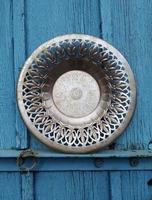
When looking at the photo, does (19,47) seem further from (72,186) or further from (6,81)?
(72,186)

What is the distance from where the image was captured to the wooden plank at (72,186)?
5.39 feet

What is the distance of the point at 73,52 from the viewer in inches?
65.1

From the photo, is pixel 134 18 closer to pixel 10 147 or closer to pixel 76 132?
pixel 76 132

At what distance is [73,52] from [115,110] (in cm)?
22

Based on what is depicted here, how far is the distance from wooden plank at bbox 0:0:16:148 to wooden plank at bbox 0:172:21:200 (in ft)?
0.29

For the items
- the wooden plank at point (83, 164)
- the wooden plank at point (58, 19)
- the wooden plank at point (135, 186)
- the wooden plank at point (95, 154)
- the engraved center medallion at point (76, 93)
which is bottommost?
the wooden plank at point (135, 186)

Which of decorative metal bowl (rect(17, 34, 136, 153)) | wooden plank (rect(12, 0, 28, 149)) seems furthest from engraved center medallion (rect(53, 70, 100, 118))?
wooden plank (rect(12, 0, 28, 149))

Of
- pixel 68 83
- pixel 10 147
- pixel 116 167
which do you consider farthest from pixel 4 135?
pixel 116 167

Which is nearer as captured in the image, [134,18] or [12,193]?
[12,193]

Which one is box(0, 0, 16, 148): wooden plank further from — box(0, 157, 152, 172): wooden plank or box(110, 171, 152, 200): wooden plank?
box(110, 171, 152, 200): wooden plank

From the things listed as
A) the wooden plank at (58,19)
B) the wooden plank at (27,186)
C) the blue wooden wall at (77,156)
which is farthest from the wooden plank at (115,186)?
the wooden plank at (58,19)

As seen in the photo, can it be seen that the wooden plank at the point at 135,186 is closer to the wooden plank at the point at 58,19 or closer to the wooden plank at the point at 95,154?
the wooden plank at the point at 95,154

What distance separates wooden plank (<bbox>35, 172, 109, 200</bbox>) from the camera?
1.64 meters

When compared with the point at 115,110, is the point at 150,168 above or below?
below
